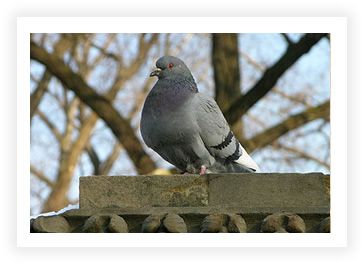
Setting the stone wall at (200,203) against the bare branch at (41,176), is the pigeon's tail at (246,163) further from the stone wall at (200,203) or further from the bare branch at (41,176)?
the bare branch at (41,176)

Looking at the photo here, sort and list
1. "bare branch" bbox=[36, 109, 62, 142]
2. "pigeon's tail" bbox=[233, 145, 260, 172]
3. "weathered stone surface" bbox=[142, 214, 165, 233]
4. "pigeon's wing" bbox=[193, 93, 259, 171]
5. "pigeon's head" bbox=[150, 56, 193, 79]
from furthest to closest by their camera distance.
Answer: "bare branch" bbox=[36, 109, 62, 142] < "pigeon's tail" bbox=[233, 145, 260, 172] < "pigeon's head" bbox=[150, 56, 193, 79] < "pigeon's wing" bbox=[193, 93, 259, 171] < "weathered stone surface" bbox=[142, 214, 165, 233]

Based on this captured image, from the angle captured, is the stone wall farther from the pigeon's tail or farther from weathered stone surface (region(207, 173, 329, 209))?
the pigeon's tail

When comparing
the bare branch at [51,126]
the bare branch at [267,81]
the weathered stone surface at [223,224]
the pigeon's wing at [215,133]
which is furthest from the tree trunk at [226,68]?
the weathered stone surface at [223,224]

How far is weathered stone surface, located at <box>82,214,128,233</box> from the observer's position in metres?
7.24

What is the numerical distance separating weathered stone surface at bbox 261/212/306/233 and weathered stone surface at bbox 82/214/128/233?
3.52ft

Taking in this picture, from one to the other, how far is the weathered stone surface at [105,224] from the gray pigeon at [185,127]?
1.01m

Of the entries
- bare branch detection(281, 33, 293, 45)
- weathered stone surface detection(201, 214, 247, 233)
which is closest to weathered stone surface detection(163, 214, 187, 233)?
weathered stone surface detection(201, 214, 247, 233)

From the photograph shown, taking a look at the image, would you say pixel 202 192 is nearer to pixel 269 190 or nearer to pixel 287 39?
pixel 269 190

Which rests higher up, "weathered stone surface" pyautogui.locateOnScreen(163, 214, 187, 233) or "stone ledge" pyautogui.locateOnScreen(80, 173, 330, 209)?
"stone ledge" pyautogui.locateOnScreen(80, 173, 330, 209)

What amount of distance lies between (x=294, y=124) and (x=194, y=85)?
26.5 ft

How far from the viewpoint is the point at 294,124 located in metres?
16.3
